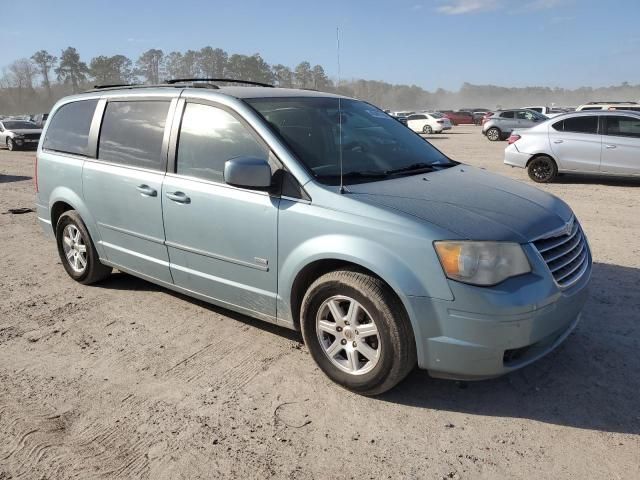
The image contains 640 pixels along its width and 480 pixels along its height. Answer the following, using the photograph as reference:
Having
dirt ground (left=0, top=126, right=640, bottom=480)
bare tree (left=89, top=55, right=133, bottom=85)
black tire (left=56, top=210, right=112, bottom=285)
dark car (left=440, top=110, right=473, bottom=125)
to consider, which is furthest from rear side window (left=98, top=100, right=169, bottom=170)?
bare tree (left=89, top=55, right=133, bottom=85)

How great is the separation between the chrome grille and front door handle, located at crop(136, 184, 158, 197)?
2.76m

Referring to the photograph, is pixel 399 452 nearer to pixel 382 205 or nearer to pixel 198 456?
pixel 198 456

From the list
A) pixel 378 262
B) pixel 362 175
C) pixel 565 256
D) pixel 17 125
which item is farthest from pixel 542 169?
pixel 17 125

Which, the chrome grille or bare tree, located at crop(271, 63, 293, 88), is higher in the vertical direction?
bare tree, located at crop(271, 63, 293, 88)

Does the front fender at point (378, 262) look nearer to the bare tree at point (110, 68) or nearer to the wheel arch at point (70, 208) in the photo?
the wheel arch at point (70, 208)

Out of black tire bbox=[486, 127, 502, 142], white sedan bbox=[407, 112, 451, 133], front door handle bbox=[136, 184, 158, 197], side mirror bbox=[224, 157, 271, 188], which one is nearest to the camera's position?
side mirror bbox=[224, 157, 271, 188]

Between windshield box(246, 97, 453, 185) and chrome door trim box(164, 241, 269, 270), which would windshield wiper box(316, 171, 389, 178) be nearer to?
windshield box(246, 97, 453, 185)

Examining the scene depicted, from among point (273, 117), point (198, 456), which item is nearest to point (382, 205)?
point (273, 117)

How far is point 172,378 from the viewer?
3381 mm

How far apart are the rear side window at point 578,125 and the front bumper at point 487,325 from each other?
9.39 metres

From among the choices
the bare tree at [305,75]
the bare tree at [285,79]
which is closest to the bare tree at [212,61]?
the bare tree at [285,79]

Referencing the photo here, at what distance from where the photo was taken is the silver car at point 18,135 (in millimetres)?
23797

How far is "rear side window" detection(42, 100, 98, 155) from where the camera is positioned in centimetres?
481

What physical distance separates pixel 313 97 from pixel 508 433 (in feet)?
9.15
